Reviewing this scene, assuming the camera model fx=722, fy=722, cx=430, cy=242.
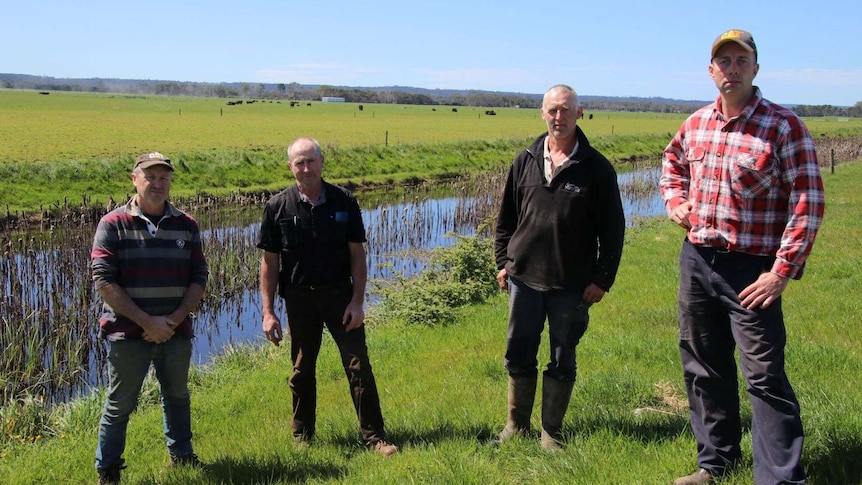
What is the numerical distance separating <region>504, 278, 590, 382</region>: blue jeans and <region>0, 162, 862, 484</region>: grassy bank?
46cm

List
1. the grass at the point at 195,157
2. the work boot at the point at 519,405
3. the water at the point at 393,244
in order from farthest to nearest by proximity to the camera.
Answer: the grass at the point at 195,157, the water at the point at 393,244, the work boot at the point at 519,405

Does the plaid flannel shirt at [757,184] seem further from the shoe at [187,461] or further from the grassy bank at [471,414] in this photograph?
the shoe at [187,461]

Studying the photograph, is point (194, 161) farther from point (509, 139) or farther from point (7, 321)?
point (509, 139)

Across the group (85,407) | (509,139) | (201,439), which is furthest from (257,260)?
(509,139)

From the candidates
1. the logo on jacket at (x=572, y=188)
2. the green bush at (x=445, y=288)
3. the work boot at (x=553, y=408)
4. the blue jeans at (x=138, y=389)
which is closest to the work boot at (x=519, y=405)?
the work boot at (x=553, y=408)

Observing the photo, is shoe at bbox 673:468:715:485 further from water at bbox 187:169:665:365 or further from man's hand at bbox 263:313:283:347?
water at bbox 187:169:665:365

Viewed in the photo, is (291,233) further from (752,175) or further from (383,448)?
(752,175)

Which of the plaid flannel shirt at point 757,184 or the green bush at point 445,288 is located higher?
the plaid flannel shirt at point 757,184

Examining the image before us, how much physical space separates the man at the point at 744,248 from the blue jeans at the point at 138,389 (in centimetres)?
309

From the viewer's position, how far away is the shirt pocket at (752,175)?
3.46 m

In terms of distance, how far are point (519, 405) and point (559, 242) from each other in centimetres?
115

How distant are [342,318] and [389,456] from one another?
96cm

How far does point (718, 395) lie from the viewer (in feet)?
12.6

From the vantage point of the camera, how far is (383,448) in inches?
191
